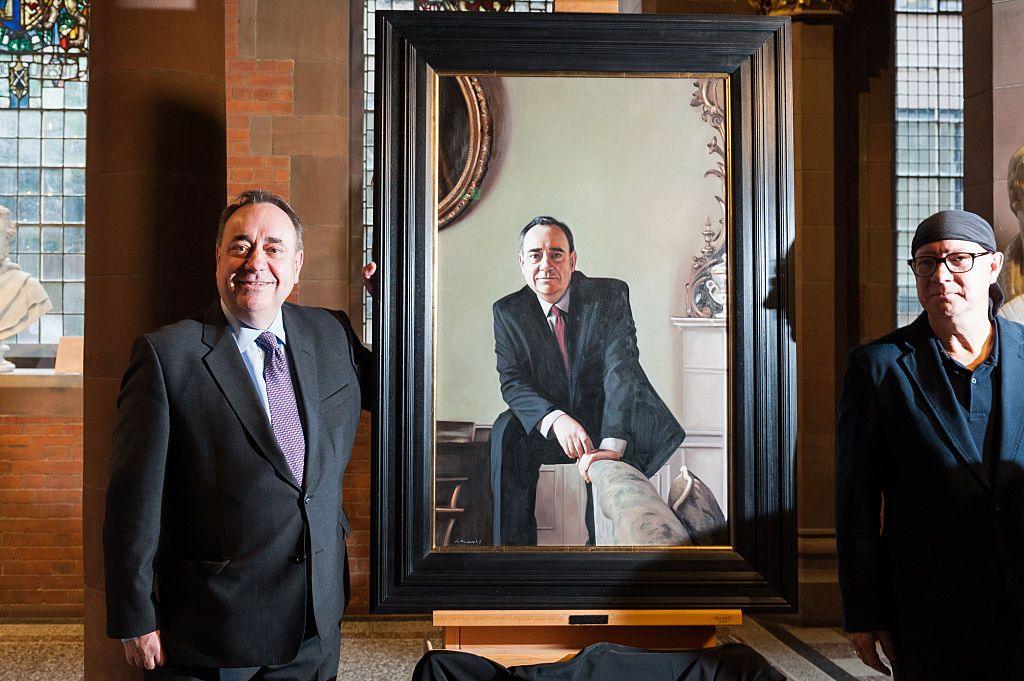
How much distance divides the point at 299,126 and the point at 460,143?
3.54 metres

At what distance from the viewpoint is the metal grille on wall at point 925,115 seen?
7.07 meters

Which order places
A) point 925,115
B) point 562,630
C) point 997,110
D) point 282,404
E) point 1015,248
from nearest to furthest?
point 282,404 → point 562,630 → point 1015,248 → point 997,110 → point 925,115

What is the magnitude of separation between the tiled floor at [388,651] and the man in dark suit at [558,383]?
2527 mm

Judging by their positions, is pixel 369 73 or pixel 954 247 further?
pixel 369 73

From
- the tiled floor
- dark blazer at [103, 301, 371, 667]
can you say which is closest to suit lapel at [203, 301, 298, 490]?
dark blazer at [103, 301, 371, 667]

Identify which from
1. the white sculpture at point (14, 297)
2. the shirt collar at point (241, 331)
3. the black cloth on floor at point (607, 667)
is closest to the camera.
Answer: the shirt collar at point (241, 331)

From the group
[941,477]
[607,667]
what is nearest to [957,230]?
[941,477]

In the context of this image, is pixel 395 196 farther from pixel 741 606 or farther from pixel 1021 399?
pixel 1021 399

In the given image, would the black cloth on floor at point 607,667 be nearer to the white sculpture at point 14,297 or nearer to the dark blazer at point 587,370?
the dark blazer at point 587,370

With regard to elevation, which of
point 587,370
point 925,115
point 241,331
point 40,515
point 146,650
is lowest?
point 40,515

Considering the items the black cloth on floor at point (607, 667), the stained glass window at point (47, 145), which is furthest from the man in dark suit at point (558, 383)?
the stained glass window at point (47, 145)

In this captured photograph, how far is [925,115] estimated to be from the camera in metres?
7.18

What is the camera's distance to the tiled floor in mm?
4734

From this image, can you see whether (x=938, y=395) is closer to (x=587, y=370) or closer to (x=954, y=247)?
(x=954, y=247)
